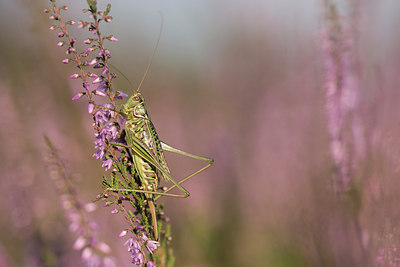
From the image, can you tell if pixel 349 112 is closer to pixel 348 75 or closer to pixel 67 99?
pixel 348 75

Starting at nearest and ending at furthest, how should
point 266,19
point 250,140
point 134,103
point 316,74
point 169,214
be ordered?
point 134,103, point 316,74, point 169,214, point 250,140, point 266,19

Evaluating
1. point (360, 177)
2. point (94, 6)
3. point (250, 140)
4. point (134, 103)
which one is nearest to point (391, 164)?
point (360, 177)

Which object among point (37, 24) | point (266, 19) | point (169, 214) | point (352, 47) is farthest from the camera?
point (266, 19)

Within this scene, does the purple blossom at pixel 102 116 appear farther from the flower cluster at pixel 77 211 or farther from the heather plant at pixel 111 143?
the flower cluster at pixel 77 211

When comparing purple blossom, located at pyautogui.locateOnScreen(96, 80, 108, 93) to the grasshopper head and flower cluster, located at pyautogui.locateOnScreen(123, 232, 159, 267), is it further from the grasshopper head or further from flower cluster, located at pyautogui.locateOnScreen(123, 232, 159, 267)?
flower cluster, located at pyautogui.locateOnScreen(123, 232, 159, 267)

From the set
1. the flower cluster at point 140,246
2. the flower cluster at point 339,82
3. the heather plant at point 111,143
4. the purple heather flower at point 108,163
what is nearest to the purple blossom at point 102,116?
the heather plant at point 111,143

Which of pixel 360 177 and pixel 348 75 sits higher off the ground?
pixel 348 75
